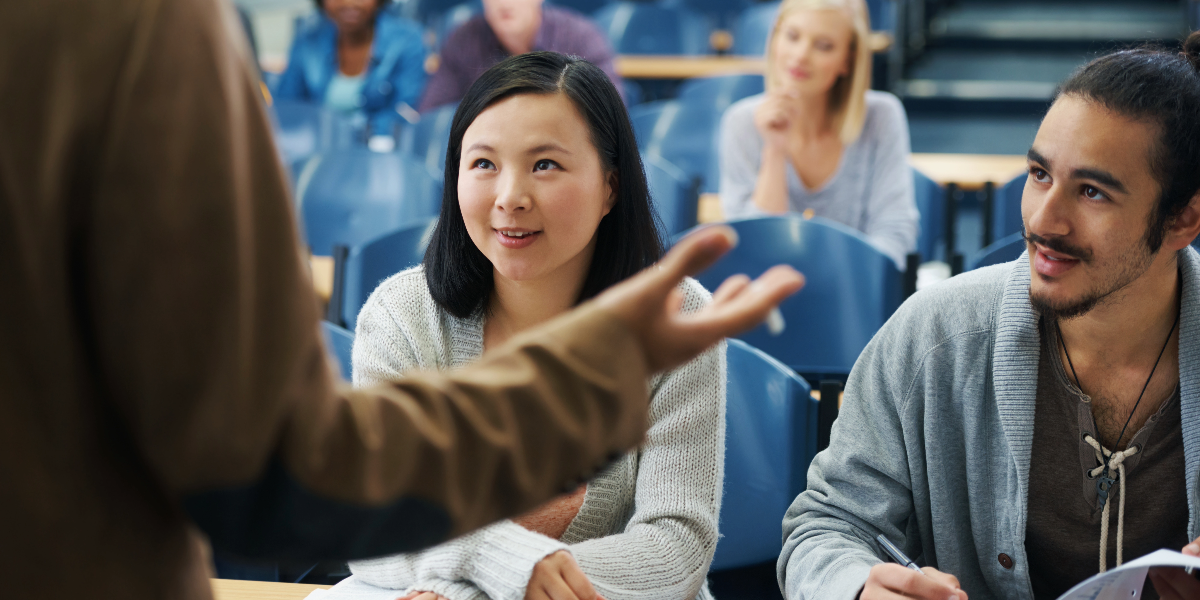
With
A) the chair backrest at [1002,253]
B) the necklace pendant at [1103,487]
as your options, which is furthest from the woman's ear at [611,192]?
the chair backrest at [1002,253]

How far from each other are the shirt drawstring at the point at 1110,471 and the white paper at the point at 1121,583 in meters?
0.21

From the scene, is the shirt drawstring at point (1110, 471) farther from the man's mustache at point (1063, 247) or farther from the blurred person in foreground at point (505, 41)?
the blurred person in foreground at point (505, 41)

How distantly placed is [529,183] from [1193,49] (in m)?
0.89

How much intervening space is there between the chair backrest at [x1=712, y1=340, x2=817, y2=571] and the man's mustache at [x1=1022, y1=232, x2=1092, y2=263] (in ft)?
1.50

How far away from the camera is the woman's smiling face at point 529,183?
1423mm

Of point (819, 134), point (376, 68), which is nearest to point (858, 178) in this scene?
point (819, 134)

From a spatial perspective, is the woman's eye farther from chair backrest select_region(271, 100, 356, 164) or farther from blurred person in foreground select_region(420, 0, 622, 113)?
chair backrest select_region(271, 100, 356, 164)

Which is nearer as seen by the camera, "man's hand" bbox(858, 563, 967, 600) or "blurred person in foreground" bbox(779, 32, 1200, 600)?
"man's hand" bbox(858, 563, 967, 600)

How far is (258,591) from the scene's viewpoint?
128 cm

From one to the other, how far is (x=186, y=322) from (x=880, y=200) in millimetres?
2945

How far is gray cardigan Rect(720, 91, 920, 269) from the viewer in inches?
126

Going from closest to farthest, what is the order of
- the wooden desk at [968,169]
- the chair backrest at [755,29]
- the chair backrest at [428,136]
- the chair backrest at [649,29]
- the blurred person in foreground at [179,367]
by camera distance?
the blurred person in foreground at [179,367] < the wooden desk at [968,169] < the chair backrest at [428,136] < the chair backrest at [755,29] < the chair backrest at [649,29]

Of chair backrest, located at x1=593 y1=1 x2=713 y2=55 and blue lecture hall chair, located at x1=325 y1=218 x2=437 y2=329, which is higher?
chair backrest, located at x1=593 y1=1 x2=713 y2=55

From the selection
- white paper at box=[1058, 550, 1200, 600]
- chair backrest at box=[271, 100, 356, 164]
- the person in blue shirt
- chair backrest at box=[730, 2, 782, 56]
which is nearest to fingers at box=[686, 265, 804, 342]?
white paper at box=[1058, 550, 1200, 600]
